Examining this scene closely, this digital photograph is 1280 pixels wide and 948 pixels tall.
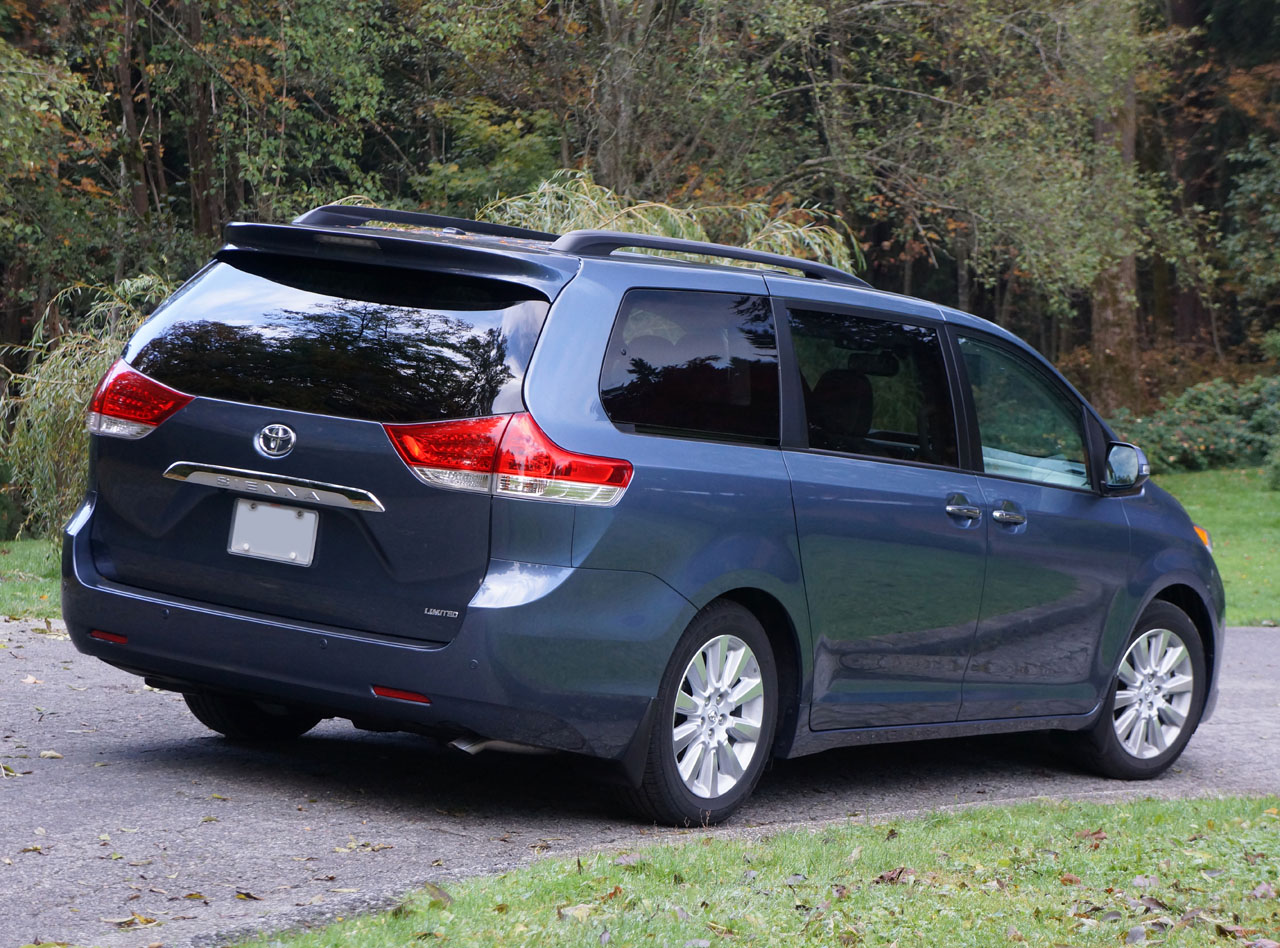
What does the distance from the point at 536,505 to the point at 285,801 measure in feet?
4.50

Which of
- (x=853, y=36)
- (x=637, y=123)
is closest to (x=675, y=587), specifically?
(x=637, y=123)

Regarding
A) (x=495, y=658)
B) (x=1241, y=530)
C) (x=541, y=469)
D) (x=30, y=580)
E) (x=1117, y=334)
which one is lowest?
(x=1241, y=530)

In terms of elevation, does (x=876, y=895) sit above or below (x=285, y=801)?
above

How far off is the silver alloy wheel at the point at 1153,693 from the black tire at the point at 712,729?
235 cm

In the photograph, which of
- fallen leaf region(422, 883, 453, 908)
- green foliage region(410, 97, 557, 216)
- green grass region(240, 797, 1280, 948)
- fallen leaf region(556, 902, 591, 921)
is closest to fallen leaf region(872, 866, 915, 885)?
green grass region(240, 797, 1280, 948)

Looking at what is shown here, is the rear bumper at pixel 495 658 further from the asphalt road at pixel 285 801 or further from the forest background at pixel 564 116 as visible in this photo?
the forest background at pixel 564 116

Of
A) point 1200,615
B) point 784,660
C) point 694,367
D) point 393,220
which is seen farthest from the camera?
point 1200,615

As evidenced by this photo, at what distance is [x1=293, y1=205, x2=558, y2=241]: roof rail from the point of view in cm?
576

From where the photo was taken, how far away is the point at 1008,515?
21.2ft

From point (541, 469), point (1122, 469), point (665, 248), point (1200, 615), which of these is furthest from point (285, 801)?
point (1200, 615)

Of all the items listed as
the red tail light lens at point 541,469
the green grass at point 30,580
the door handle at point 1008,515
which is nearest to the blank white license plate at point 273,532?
the red tail light lens at point 541,469

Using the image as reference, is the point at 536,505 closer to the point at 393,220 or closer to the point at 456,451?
the point at 456,451

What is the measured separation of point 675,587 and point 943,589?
58.9 inches

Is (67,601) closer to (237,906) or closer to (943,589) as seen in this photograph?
(237,906)
